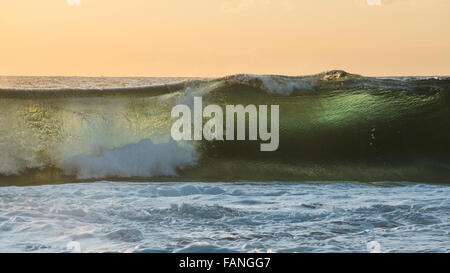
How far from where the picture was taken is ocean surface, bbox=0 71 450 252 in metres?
6.78

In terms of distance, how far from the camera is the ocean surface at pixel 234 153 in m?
6.78

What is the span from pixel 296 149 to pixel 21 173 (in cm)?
474

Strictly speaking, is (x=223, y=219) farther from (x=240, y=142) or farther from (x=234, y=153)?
(x=240, y=142)

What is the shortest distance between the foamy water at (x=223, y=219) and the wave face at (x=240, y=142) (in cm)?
160

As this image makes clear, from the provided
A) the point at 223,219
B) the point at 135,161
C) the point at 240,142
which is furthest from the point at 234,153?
the point at 223,219

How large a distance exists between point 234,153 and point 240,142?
24cm

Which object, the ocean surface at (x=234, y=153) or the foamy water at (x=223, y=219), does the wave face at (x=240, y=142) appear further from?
the foamy water at (x=223, y=219)

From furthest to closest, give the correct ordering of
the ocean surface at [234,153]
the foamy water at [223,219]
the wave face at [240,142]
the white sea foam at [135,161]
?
the wave face at [240,142] < the white sea foam at [135,161] < the ocean surface at [234,153] < the foamy water at [223,219]

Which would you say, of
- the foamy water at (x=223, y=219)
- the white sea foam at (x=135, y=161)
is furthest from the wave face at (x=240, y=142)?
the foamy water at (x=223, y=219)

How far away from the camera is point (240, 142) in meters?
10.5

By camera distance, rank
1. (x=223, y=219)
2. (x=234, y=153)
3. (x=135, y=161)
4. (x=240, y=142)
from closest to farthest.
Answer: (x=223, y=219)
(x=135, y=161)
(x=234, y=153)
(x=240, y=142)

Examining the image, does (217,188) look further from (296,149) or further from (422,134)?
(422,134)

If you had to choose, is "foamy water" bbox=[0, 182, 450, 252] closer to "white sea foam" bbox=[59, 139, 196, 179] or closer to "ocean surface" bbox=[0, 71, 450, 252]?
"ocean surface" bbox=[0, 71, 450, 252]
